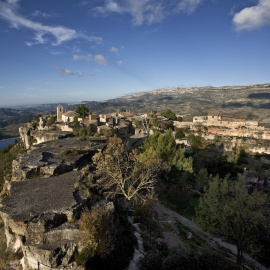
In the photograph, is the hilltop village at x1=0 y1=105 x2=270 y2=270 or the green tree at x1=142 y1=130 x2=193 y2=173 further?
the green tree at x1=142 y1=130 x2=193 y2=173

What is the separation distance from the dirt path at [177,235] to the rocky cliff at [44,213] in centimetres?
646

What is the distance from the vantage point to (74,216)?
28.7 ft

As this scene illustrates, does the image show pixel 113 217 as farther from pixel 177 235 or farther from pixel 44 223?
pixel 177 235

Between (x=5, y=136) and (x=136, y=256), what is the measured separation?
159m

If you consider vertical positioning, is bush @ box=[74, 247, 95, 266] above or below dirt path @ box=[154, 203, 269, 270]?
above

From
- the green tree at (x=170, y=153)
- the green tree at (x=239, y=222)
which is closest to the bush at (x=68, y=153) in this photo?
the green tree at (x=239, y=222)

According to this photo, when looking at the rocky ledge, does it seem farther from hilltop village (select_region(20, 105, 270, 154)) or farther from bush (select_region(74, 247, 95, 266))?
hilltop village (select_region(20, 105, 270, 154))

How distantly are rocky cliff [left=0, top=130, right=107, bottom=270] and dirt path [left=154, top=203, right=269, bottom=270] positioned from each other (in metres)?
6.46

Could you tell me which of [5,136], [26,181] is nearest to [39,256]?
[26,181]

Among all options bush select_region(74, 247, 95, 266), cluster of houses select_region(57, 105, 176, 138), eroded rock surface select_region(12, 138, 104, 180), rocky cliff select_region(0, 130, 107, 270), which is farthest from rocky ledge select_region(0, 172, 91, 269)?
cluster of houses select_region(57, 105, 176, 138)

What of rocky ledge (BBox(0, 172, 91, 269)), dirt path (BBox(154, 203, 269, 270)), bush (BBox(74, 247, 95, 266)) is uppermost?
rocky ledge (BBox(0, 172, 91, 269))

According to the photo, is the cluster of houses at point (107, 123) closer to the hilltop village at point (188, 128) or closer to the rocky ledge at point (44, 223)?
the hilltop village at point (188, 128)

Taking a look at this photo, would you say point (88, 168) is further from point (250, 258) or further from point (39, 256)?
point (250, 258)

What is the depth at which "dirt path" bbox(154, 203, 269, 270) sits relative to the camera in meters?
13.2
